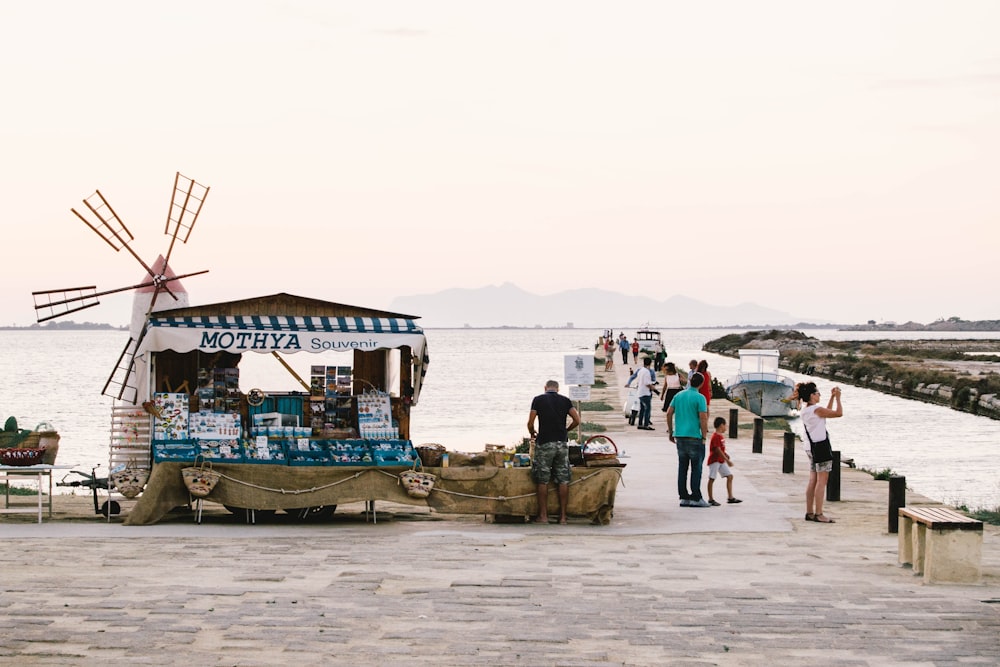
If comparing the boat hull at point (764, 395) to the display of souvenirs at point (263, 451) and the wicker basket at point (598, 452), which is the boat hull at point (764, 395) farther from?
the display of souvenirs at point (263, 451)

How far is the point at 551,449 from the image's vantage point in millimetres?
14664

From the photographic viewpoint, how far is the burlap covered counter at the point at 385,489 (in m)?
14.8

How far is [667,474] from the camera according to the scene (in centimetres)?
2038

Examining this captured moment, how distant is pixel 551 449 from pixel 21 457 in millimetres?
6478

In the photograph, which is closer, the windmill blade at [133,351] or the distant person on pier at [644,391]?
the windmill blade at [133,351]

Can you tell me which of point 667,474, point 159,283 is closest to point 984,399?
point 667,474

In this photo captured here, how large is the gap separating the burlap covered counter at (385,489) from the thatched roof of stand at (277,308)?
1.98 meters

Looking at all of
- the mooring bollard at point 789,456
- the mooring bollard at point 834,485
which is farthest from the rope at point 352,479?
the mooring bollard at point 789,456

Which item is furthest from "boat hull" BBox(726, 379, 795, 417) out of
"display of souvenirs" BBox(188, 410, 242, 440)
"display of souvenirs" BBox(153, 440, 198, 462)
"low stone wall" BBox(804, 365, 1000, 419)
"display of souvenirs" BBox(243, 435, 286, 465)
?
"display of souvenirs" BBox(153, 440, 198, 462)

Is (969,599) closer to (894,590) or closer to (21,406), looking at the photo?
(894,590)

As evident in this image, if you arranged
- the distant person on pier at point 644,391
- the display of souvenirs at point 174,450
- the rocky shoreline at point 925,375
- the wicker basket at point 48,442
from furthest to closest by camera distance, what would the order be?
the rocky shoreline at point 925,375 < the distant person on pier at point 644,391 < the wicker basket at point 48,442 < the display of souvenirs at point 174,450

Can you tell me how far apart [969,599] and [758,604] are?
1.82m

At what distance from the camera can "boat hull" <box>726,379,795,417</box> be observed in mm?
45281

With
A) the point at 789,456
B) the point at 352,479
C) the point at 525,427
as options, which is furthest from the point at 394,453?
the point at 525,427
